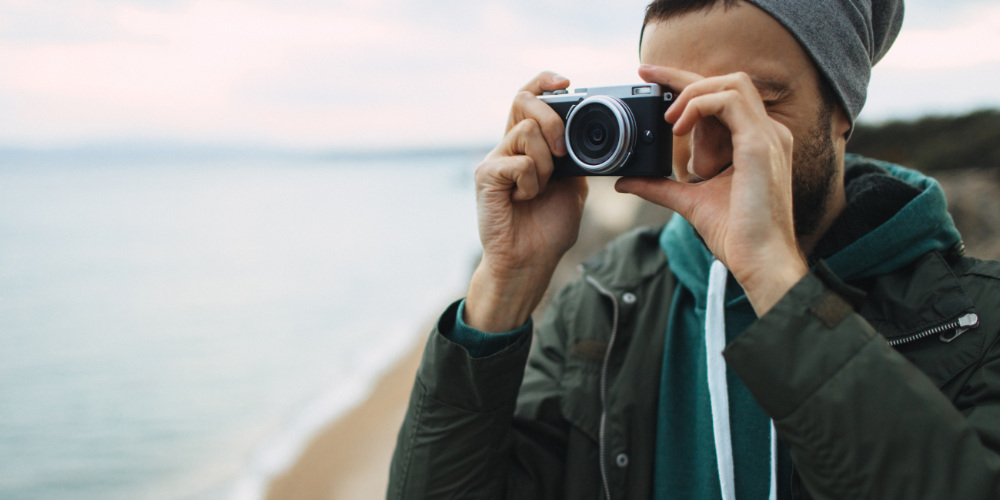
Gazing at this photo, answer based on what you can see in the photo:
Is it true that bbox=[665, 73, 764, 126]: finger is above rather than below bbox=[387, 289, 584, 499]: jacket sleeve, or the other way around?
above

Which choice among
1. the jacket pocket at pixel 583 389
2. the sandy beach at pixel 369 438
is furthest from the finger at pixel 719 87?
the sandy beach at pixel 369 438

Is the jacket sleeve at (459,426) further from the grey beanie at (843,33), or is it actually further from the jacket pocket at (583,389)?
the grey beanie at (843,33)

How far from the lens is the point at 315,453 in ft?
14.7

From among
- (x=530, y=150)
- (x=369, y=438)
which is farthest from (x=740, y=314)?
(x=369, y=438)

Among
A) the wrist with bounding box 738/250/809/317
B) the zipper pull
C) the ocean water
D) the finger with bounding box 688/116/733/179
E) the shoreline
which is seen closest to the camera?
the wrist with bounding box 738/250/809/317

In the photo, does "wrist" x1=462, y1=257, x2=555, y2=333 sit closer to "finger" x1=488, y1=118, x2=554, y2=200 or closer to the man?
the man

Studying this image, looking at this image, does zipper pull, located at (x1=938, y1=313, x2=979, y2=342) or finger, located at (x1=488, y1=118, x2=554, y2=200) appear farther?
finger, located at (x1=488, y1=118, x2=554, y2=200)

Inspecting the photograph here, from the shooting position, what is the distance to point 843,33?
1557mm

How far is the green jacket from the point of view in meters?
1.03

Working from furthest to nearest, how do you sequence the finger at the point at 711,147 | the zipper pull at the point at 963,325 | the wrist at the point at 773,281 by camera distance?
1. the finger at the point at 711,147
2. the zipper pull at the point at 963,325
3. the wrist at the point at 773,281

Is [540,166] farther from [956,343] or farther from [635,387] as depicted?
[956,343]

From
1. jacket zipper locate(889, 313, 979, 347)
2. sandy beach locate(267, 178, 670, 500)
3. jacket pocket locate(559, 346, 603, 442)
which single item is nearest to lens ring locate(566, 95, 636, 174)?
jacket pocket locate(559, 346, 603, 442)

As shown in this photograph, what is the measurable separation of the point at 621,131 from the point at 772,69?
0.44 metres

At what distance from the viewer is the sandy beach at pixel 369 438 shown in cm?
400
